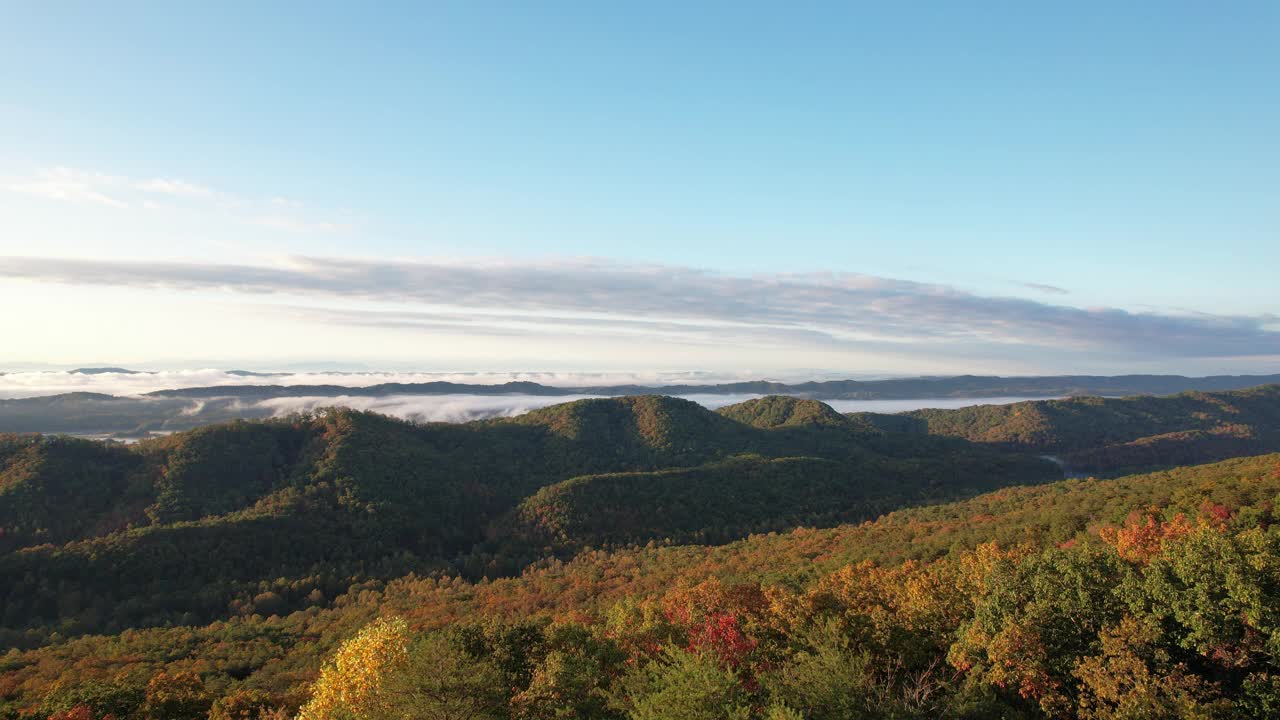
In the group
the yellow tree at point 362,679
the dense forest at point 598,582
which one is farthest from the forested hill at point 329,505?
the yellow tree at point 362,679

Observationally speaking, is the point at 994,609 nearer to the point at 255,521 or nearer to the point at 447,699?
the point at 447,699

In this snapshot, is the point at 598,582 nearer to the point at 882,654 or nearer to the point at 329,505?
the point at 882,654

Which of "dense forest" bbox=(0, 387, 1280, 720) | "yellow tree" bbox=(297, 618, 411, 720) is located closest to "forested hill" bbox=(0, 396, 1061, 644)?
"dense forest" bbox=(0, 387, 1280, 720)

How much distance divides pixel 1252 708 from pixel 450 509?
417ft

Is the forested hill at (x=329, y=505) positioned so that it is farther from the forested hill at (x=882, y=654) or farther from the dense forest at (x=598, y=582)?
the forested hill at (x=882, y=654)

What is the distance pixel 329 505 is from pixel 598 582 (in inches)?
2622

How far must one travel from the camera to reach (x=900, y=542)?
73875 mm

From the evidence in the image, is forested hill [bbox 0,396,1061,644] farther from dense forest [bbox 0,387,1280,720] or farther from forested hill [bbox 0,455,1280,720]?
forested hill [bbox 0,455,1280,720]

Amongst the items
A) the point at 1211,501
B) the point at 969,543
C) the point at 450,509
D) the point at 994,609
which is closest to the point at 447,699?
the point at 994,609

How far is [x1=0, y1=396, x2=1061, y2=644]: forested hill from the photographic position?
8450 cm

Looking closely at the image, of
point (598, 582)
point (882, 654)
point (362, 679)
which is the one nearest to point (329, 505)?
point (598, 582)

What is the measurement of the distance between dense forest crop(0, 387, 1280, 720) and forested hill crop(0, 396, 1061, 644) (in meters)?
0.59

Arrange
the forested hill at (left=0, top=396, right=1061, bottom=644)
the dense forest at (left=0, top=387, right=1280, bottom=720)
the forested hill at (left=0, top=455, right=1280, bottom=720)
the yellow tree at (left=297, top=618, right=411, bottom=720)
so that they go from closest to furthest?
the forested hill at (left=0, top=455, right=1280, bottom=720) < the dense forest at (left=0, top=387, right=1280, bottom=720) < the yellow tree at (left=297, top=618, right=411, bottom=720) < the forested hill at (left=0, top=396, right=1061, bottom=644)

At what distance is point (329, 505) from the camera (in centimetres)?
12188
